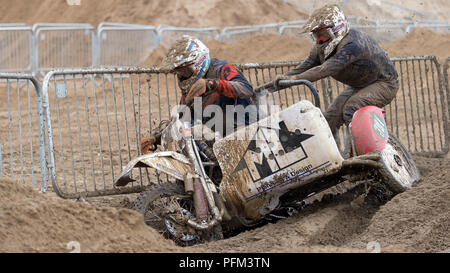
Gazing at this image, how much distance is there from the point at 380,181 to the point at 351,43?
1.49 meters

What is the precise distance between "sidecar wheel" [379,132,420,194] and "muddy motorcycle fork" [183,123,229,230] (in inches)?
66.8

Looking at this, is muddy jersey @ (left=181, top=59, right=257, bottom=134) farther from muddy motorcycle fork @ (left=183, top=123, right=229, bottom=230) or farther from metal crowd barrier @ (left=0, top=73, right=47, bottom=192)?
metal crowd barrier @ (left=0, top=73, right=47, bottom=192)

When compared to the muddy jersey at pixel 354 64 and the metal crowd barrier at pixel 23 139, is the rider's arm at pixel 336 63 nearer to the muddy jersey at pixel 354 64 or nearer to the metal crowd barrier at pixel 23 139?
the muddy jersey at pixel 354 64

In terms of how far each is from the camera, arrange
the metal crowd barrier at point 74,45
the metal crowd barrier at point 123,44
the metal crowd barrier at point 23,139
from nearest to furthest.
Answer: the metal crowd barrier at point 23,139 → the metal crowd barrier at point 74,45 → the metal crowd barrier at point 123,44

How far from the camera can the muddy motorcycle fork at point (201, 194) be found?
243 inches

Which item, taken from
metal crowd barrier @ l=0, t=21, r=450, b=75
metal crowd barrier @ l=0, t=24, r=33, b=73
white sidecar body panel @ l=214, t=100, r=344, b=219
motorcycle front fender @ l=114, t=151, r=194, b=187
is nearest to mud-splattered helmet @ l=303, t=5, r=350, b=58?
white sidecar body panel @ l=214, t=100, r=344, b=219

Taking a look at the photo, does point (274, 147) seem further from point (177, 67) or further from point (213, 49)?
point (213, 49)

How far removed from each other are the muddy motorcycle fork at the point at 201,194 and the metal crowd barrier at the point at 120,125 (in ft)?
3.69

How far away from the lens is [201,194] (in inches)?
245

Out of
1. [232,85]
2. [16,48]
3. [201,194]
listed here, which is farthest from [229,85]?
[16,48]

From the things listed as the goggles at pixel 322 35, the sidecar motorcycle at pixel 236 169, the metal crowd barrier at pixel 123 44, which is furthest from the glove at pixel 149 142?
the metal crowd barrier at pixel 123 44

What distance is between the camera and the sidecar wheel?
6.82 metres

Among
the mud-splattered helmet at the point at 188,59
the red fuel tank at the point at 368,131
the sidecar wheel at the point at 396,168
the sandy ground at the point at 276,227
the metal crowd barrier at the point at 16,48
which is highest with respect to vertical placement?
the metal crowd barrier at the point at 16,48

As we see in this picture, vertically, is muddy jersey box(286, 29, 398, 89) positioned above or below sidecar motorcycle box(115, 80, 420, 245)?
above
